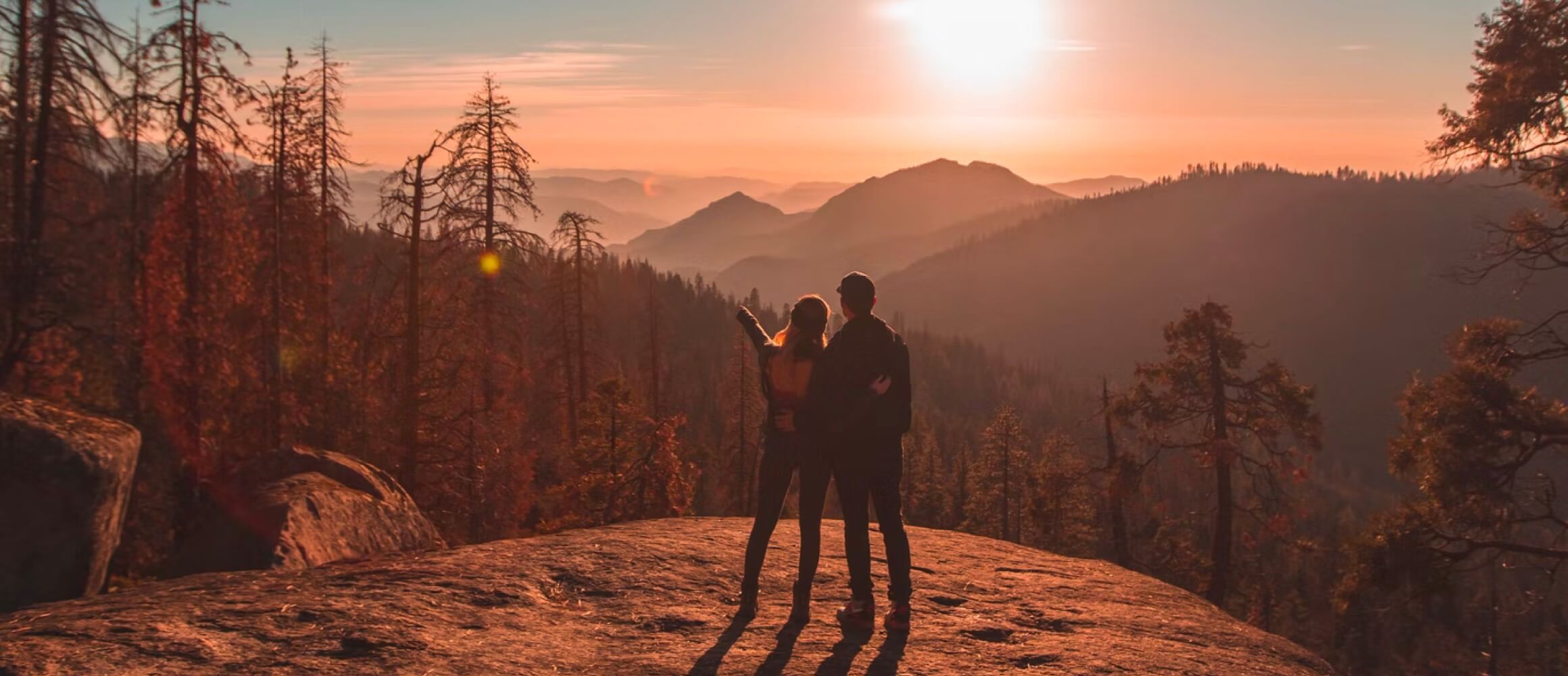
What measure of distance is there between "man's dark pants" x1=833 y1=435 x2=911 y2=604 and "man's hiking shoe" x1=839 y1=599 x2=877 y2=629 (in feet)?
0.22

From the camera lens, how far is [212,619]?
252 inches

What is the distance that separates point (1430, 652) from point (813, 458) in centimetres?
10099

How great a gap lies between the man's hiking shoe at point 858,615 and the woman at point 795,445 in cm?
34

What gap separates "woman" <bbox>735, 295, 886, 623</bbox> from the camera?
23.7 ft

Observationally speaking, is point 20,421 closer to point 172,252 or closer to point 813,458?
point 813,458

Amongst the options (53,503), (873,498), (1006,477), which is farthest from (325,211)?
(1006,477)

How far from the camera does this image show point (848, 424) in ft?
23.3

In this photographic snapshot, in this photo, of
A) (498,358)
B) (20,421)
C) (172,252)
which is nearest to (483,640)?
(20,421)

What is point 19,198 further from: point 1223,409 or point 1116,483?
point 1223,409

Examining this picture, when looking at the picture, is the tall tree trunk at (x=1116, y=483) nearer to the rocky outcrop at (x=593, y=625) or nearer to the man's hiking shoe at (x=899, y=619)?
the rocky outcrop at (x=593, y=625)

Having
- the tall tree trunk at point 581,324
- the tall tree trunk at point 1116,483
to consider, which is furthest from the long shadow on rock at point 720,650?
the tall tree trunk at point 581,324

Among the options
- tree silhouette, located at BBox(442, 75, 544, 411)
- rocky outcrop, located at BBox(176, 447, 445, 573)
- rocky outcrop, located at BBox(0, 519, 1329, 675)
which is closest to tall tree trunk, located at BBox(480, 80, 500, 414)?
tree silhouette, located at BBox(442, 75, 544, 411)

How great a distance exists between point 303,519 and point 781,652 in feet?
20.4

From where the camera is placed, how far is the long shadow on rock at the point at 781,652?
6.46 metres
